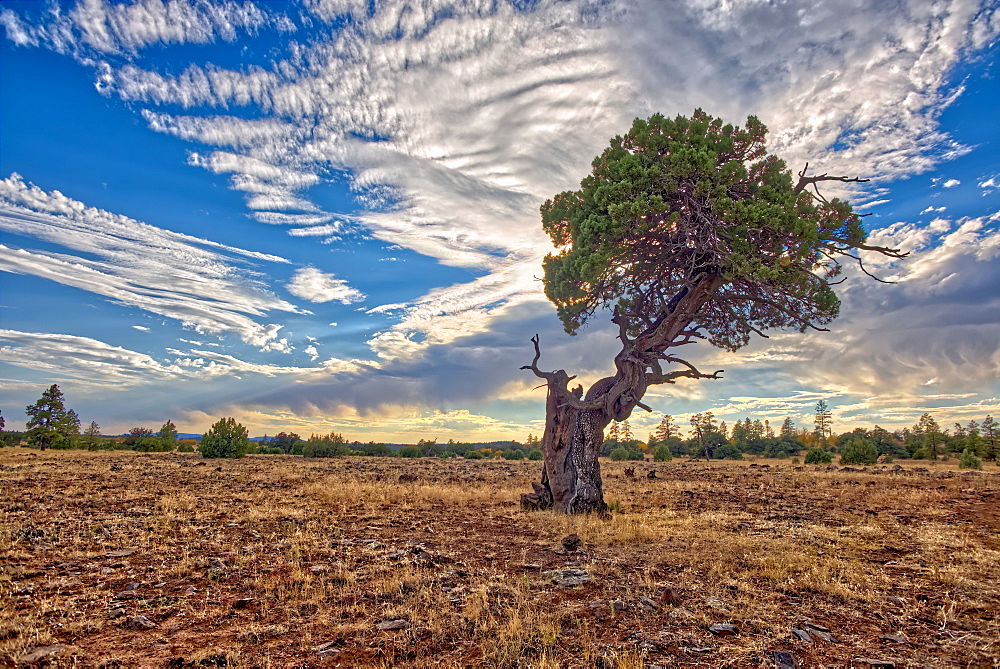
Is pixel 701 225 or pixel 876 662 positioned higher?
pixel 701 225

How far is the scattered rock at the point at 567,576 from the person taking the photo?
755cm

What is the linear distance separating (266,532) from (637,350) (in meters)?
11.2

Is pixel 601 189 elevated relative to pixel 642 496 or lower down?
elevated

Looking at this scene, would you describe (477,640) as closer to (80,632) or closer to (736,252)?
(80,632)

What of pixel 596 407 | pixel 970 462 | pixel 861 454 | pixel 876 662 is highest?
pixel 596 407

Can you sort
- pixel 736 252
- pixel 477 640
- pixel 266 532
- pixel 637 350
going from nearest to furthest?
1. pixel 477 640
2. pixel 266 532
3. pixel 736 252
4. pixel 637 350

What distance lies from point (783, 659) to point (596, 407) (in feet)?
32.1

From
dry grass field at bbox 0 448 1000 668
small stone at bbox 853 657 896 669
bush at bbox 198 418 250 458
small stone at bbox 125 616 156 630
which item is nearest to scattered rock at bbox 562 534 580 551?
dry grass field at bbox 0 448 1000 668

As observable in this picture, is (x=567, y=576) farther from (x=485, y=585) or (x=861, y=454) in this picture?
(x=861, y=454)

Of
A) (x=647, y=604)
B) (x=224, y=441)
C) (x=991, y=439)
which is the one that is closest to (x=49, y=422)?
(x=224, y=441)

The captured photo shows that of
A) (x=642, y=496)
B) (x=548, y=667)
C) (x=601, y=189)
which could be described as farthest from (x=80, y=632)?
(x=642, y=496)

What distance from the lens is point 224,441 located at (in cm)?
3419

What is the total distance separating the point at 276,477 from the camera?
21.8 metres

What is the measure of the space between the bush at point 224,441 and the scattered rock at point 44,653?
32568 millimetres
